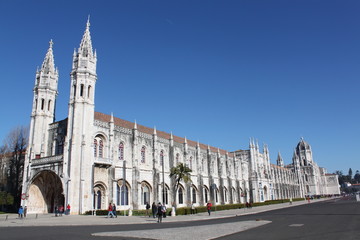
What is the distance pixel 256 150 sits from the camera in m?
76.6

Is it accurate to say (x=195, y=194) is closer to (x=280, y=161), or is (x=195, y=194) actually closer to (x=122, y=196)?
(x=122, y=196)

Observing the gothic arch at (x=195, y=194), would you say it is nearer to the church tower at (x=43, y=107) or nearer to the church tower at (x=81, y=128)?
the church tower at (x=81, y=128)

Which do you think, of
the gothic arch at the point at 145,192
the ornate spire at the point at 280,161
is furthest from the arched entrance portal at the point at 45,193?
the ornate spire at the point at 280,161

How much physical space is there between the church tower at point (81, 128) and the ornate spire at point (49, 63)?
21.0ft

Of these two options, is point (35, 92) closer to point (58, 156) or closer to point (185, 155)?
point (58, 156)

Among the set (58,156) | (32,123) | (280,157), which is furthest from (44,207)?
(280,157)

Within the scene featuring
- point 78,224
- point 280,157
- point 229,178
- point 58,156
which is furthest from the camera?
point 280,157

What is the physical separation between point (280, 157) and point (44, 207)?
376 ft

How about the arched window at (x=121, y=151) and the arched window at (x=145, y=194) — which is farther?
the arched window at (x=145, y=194)

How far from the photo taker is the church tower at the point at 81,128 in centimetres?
3212

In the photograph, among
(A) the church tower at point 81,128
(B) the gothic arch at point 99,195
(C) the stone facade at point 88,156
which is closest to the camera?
(A) the church tower at point 81,128

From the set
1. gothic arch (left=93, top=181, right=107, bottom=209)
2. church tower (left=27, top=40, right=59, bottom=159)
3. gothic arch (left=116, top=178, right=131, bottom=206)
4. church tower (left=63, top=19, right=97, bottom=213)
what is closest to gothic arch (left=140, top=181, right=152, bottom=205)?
gothic arch (left=116, top=178, right=131, bottom=206)

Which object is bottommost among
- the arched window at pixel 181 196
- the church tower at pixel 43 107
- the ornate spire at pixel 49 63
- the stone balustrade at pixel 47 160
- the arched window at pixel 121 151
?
the arched window at pixel 181 196

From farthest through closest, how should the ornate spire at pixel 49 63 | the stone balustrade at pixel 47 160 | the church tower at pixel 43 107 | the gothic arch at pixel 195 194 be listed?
the gothic arch at pixel 195 194, the ornate spire at pixel 49 63, the church tower at pixel 43 107, the stone balustrade at pixel 47 160
